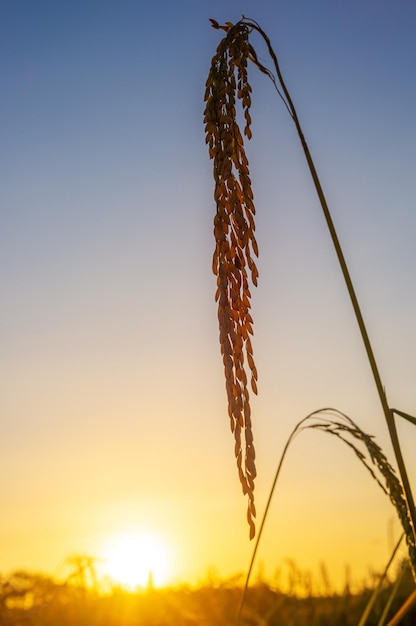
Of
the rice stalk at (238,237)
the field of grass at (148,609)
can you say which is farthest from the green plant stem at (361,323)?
the field of grass at (148,609)

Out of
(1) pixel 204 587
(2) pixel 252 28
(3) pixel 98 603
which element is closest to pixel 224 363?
(2) pixel 252 28

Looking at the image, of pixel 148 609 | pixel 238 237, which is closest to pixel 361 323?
pixel 238 237

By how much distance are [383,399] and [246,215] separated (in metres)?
0.67

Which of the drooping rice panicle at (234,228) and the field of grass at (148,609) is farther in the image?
the field of grass at (148,609)

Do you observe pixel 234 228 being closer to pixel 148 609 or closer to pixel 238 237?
pixel 238 237

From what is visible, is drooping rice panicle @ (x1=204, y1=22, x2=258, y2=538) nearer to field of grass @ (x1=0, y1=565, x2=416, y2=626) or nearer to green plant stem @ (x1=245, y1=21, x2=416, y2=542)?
green plant stem @ (x1=245, y1=21, x2=416, y2=542)

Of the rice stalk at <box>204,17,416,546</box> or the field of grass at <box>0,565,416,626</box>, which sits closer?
the rice stalk at <box>204,17,416,546</box>

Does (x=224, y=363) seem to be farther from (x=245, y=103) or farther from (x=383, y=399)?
(x=245, y=103)

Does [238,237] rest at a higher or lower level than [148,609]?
higher

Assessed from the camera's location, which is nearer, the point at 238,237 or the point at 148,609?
the point at 238,237

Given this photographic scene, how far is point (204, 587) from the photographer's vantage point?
4.23m

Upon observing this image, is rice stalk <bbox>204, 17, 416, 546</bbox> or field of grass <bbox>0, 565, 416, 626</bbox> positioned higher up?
rice stalk <bbox>204, 17, 416, 546</bbox>

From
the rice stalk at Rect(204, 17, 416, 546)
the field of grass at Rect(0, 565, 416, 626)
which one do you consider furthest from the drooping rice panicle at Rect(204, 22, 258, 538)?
the field of grass at Rect(0, 565, 416, 626)

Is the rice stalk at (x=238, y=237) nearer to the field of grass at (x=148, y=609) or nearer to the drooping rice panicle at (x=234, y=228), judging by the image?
the drooping rice panicle at (x=234, y=228)
